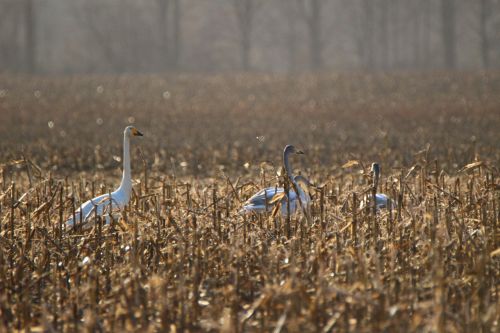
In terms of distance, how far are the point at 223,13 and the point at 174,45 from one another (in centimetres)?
1132

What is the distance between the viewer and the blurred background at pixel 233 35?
183ft

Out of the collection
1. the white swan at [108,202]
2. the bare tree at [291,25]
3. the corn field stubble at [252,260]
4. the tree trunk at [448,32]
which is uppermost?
the bare tree at [291,25]

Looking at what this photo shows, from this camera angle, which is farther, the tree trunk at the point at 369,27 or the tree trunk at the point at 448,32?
the tree trunk at the point at 369,27

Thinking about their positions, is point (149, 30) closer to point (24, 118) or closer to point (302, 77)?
point (302, 77)

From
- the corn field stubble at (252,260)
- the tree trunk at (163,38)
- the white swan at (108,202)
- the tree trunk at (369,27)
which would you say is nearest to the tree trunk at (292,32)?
the tree trunk at (369,27)

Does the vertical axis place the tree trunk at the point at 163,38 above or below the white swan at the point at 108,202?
above

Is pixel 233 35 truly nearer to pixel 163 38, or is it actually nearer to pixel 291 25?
pixel 291 25

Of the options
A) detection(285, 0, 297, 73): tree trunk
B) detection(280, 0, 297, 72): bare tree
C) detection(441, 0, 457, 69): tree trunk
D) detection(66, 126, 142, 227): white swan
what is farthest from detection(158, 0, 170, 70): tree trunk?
detection(66, 126, 142, 227): white swan

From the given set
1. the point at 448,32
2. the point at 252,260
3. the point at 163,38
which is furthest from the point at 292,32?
the point at 252,260

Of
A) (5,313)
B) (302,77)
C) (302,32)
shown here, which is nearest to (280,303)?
(5,313)

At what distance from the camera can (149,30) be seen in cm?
5875

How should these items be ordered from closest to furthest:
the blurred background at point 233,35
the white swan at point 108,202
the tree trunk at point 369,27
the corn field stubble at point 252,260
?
the corn field stubble at point 252,260, the white swan at point 108,202, the blurred background at point 233,35, the tree trunk at point 369,27

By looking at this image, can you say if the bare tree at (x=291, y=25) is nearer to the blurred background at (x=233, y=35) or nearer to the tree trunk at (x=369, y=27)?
the blurred background at (x=233, y=35)

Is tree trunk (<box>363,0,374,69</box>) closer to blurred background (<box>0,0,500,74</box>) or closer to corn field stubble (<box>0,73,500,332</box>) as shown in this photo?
blurred background (<box>0,0,500,74</box>)
